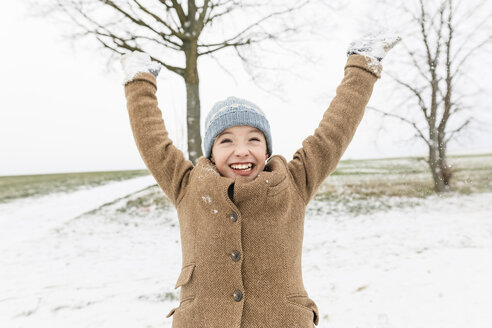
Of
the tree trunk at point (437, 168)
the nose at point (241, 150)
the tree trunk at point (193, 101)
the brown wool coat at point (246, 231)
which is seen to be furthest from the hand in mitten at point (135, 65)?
the tree trunk at point (437, 168)

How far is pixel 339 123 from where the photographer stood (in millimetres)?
1887

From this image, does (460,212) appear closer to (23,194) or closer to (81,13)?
(81,13)

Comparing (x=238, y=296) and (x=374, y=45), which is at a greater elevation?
(x=374, y=45)

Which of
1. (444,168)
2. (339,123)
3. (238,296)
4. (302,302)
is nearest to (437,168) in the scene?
(444,168)

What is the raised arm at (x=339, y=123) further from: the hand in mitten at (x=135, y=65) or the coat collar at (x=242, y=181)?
the hand in mitten at (x=135, y=65)

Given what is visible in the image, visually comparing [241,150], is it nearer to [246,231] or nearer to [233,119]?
[233,119]

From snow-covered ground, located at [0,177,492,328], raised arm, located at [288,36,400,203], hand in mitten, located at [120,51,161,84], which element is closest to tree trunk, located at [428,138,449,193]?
snow-covered ground, located at [0,177,492,328]

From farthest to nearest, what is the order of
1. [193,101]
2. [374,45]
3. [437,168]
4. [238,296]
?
[437,168]
[193,101]
[374,45]
[238,296]

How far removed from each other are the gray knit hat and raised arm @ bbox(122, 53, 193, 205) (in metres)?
0.19

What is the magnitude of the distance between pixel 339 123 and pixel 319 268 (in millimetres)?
3532

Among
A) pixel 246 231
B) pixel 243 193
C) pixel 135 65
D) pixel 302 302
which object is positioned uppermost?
pixel 135 65

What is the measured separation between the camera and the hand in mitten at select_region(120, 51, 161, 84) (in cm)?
201

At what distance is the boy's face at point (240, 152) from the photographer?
1.78m

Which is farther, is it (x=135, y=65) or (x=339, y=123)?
(x=135, y=65)
